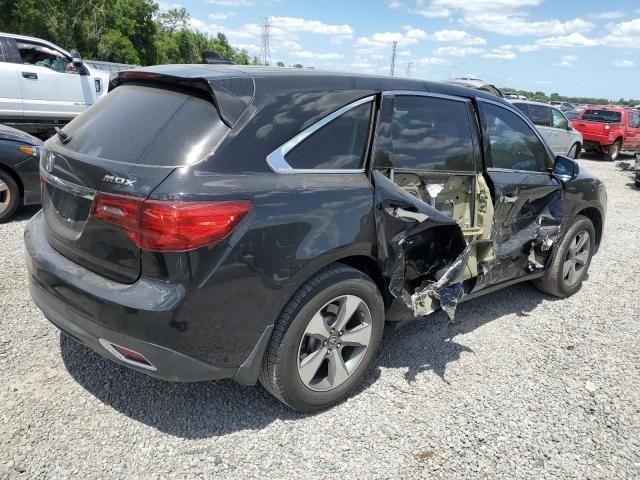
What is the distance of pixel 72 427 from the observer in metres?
2.55

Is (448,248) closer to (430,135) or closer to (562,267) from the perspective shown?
(430,135)

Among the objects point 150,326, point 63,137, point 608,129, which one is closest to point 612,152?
point 608,129

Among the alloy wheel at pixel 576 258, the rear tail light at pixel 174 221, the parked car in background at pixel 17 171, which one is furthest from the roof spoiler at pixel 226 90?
the parked car in background at pixel 17 171

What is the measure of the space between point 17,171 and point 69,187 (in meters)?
3.63

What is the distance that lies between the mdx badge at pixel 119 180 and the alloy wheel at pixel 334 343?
1078 millimetres

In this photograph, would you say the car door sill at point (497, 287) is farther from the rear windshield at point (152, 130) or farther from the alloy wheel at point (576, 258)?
the rear windshield at point (152, 130)

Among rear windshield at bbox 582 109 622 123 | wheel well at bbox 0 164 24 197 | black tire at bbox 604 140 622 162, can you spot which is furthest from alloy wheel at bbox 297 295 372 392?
rear windshield at bbox 582 109 622 123

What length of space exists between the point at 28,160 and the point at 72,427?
3.91m

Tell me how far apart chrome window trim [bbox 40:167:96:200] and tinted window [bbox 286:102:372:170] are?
925mm

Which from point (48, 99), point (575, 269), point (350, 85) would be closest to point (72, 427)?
point (350, 85)

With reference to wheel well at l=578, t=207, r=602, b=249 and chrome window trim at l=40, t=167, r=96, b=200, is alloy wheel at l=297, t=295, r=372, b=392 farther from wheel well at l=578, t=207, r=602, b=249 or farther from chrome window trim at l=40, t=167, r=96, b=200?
wheel well at l=578, t=207, r=602, b=249

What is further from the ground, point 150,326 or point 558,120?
point 150,326

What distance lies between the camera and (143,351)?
7.29 ft

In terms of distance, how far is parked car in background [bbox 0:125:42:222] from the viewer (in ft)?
17.6
